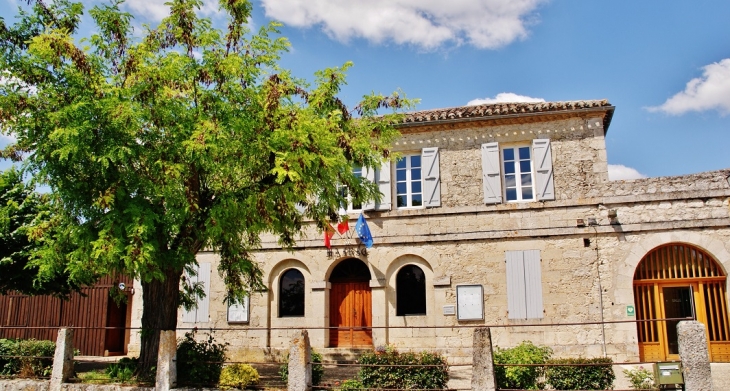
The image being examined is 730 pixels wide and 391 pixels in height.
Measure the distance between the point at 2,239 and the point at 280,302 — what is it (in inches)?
271

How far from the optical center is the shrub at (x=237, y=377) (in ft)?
32.5

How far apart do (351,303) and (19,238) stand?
26.3 ft

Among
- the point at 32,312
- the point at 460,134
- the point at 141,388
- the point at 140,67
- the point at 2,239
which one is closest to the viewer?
the point at 140,67

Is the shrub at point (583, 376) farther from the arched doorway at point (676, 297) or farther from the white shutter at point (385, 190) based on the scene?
the white shutter at point (385, 190)

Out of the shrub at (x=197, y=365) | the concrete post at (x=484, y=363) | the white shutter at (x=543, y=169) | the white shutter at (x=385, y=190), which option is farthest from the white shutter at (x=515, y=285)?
→ the shrub at (x=197, y=365)

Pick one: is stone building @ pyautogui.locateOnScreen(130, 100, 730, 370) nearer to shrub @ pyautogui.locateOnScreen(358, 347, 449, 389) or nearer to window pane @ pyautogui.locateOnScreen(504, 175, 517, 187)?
window pane @ pyautogui.locateOnScreen(504, 175, 517, 187)

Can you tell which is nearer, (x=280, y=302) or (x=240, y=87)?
(x=240, y=87)

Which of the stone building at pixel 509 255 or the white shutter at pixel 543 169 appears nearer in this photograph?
the stone building at pixel 509 255

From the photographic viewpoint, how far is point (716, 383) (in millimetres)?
10617

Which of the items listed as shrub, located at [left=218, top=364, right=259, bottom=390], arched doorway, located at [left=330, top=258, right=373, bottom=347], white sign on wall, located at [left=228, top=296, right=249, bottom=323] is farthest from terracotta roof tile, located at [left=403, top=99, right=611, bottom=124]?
shrub, located at [left=218, top=364, right=259, bottom=390]

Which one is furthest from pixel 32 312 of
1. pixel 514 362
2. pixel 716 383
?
pixel 716 383

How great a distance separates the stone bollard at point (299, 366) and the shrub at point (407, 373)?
36.8 inches

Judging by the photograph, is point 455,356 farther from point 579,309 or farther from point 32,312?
point 32,312

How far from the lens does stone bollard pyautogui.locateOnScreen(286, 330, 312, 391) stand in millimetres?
9336
